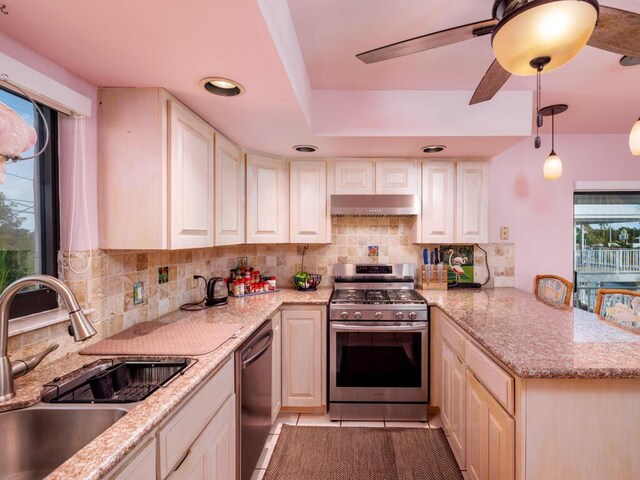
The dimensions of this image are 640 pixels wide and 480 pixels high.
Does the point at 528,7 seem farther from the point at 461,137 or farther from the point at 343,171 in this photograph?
the point at 343,171

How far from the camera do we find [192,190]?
5.50 feet

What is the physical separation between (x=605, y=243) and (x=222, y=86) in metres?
3.74

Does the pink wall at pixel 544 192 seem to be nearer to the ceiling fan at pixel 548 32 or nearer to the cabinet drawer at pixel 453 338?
the cabinet drawer at pixel 453 338

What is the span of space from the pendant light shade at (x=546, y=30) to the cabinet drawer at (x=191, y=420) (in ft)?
5.05

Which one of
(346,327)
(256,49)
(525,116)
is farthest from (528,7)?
(346,327)

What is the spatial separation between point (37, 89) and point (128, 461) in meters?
1.28

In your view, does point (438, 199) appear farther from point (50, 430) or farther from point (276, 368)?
point (50, 430)

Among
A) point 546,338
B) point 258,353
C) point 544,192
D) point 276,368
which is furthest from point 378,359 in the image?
point 544,192

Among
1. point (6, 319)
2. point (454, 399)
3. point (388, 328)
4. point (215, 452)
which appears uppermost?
point (6, 319)

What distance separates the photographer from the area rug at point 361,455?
1840 millimetres

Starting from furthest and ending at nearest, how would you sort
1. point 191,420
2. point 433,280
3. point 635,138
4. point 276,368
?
point 433,280, point 276,368, point 635,138, point 191,420

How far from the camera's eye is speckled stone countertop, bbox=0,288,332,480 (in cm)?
68

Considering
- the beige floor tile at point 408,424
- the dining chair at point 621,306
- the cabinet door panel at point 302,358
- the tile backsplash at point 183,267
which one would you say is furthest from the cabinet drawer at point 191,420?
the dining chair at point 621,306

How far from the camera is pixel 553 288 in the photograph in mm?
2738
